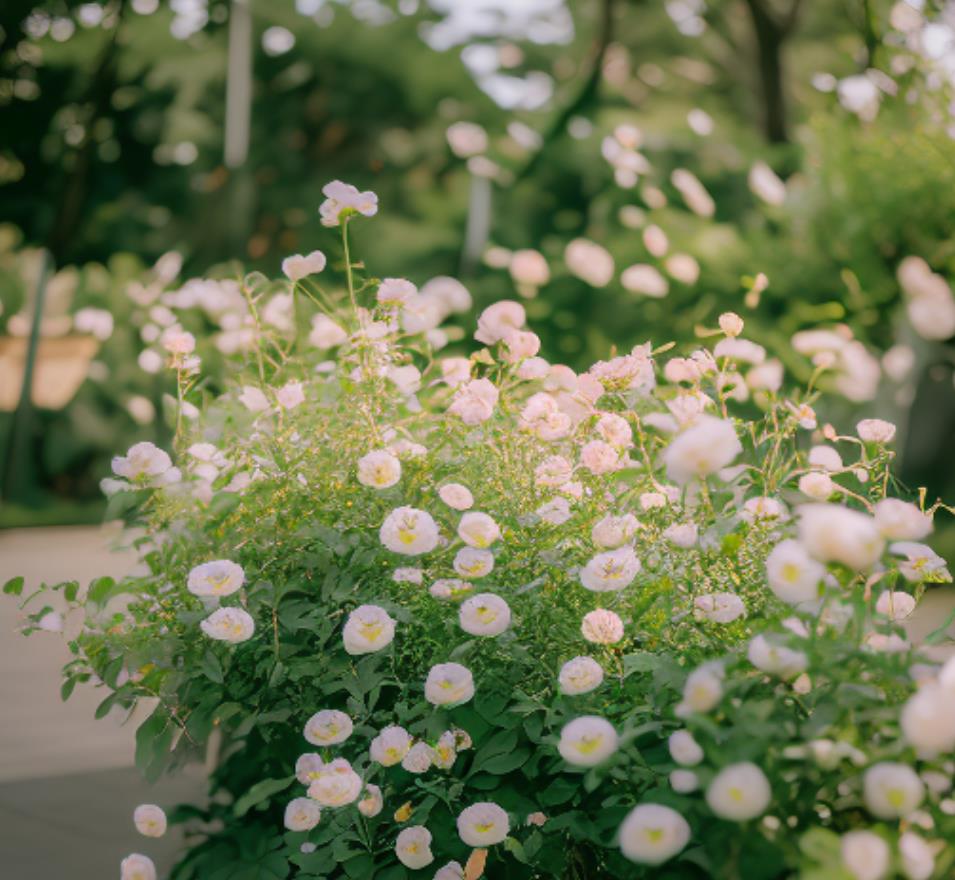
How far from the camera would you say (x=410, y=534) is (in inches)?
70.0

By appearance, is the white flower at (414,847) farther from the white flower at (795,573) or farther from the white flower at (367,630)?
the white flower at (795,573)

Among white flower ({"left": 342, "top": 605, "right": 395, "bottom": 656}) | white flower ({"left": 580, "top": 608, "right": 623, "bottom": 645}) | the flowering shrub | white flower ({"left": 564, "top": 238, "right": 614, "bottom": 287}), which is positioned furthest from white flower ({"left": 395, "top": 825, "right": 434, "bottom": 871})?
white flower ({"left": 564, "top": 238, "right": 614, "bottom": 287})

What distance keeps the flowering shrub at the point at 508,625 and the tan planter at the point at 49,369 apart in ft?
20.6

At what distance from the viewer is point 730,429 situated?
142 centimetres

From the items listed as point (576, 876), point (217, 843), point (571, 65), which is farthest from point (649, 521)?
point (571, 65)

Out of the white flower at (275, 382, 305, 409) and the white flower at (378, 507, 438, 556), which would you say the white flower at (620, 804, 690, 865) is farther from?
the white flower at (275, 382, 305, 409)

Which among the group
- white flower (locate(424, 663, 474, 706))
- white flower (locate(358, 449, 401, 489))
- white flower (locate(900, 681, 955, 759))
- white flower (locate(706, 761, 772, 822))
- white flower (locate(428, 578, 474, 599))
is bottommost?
white flower (locate(424, 663, 474, 706))

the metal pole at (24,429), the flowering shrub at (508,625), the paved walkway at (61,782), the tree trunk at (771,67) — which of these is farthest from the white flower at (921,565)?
the metal pole at (24,429)

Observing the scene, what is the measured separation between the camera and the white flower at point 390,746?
5.71ft

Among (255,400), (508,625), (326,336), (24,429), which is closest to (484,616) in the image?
(508,625)

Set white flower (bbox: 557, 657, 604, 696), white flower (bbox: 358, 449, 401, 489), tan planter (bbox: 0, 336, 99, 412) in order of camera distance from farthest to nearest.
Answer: tan planter (bbox: 0, 336, 99, 412)
white flower (bbox: 358, 449, 401, 489)
white flower (bbox: 557, 657, 604, 696)

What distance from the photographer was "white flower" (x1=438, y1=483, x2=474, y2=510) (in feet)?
6.03

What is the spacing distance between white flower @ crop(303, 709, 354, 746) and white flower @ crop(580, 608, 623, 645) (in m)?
0.37

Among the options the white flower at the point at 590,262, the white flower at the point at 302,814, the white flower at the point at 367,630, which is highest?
the white flower at the point at 367,630
